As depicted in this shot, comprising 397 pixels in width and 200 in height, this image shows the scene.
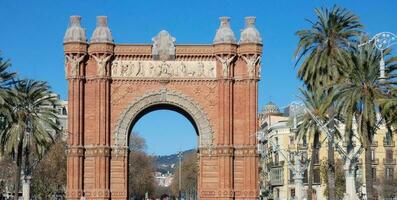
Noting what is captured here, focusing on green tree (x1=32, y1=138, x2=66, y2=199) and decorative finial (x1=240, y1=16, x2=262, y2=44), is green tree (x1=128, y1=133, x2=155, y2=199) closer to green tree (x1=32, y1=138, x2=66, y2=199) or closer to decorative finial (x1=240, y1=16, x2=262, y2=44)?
green tree (x1=32, y1=138, x2=66, y2=199)

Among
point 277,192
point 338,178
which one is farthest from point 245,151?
point 277,192

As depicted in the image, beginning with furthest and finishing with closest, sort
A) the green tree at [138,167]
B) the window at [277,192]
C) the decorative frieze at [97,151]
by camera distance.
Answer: the green tree at [138,167] → the window at [277,192] → the decorative frieze at [97,151]

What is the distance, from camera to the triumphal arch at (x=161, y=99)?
2363 inches

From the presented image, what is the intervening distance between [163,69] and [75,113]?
7.15m

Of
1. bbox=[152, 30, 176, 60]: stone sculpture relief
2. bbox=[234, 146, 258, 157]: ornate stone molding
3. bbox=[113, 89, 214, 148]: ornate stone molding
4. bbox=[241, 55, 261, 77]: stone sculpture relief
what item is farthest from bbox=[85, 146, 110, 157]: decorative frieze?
bbox=[241, 55, 261, 77]: stone sculpture relief

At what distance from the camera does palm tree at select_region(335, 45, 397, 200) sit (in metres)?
41.9

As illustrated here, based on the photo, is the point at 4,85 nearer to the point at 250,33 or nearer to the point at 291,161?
the point at 250,33

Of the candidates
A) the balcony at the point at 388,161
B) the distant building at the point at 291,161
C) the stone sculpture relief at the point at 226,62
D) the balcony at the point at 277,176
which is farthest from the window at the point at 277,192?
the stone sculpture relief at the point at 226,62

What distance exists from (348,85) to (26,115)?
80.4 feet

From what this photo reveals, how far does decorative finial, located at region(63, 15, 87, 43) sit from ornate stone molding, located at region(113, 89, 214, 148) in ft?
20.1

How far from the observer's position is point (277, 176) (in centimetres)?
11612

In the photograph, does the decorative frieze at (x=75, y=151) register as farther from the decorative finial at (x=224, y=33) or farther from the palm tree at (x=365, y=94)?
the palm tree at (x=365, y=94)

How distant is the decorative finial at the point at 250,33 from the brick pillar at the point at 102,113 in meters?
9.67

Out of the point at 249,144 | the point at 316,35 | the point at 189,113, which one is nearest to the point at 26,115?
the point at 189,113
